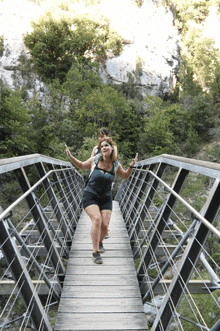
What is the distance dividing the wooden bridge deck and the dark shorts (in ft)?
2.18

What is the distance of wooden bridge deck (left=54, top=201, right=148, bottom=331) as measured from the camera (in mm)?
2045

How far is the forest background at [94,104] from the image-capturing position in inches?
800

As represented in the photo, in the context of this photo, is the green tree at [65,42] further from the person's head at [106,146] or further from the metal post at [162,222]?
the metal post at [162,222]

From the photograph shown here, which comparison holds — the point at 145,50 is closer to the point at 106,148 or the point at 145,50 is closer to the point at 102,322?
the point at 106,148

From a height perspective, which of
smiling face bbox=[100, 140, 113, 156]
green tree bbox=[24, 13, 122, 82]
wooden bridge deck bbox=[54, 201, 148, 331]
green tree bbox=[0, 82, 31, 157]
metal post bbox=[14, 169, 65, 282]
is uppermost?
green tree bbox=[24, 13, 122, 82]

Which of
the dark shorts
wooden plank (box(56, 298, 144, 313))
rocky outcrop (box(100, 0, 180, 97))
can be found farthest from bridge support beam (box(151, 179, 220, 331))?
rocky outcrop (box(100, 0, 180, 97))

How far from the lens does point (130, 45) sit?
2645 centimetres

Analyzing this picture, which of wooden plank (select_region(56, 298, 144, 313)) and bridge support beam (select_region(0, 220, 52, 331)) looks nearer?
bridge support beam (select_region(0, 220, 52, 331))

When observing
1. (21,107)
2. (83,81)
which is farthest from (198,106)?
(21,107)

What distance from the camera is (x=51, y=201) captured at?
10.8 feet

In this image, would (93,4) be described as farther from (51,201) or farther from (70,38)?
(51,201)

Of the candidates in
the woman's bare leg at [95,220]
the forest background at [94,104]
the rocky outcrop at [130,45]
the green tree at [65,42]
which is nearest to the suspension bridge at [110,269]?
the woman's bare leg at [95,220]

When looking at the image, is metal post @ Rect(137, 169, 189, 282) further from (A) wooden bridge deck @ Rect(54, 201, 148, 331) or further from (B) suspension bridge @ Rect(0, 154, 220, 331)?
(A) wooden bridge deck @ Rect(54, 201, 148, 331)

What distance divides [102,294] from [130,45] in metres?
27.6
